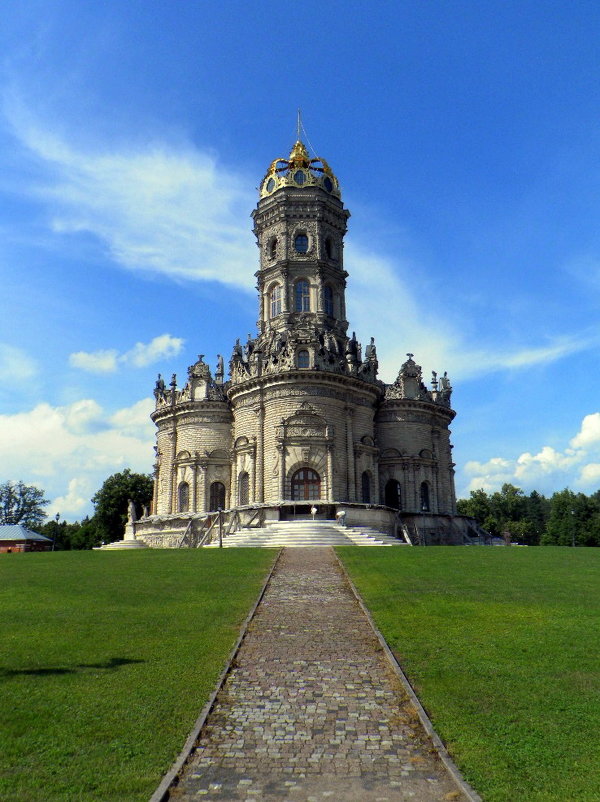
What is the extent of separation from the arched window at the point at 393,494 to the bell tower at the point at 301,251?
12.8 m

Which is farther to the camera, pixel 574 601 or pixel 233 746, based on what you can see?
pixel 574 601

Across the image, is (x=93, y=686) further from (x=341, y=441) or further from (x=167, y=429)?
(x=167, y=429)

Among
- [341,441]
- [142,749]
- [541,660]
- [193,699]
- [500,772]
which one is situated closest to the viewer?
[500,772]

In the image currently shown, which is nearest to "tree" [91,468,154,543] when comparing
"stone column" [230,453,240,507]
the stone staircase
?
"stone column" [230,453,240,507]

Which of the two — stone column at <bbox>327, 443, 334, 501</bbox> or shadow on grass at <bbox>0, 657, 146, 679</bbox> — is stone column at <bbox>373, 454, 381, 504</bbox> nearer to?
stone column at <bbox>327, 443, 334, 501</bbox>

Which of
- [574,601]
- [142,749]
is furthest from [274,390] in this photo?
[142,749]

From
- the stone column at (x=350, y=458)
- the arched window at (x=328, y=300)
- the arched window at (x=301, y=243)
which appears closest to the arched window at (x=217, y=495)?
the stone column at (x=350, y=458)

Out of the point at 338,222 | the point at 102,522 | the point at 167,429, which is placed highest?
the point at 338,222

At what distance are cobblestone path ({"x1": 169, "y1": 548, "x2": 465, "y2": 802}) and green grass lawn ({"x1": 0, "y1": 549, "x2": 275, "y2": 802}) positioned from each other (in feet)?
1.79

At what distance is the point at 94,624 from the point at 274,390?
3806 cm

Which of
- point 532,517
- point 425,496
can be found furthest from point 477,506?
point 425,496

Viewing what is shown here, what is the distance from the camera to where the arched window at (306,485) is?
2024 inches

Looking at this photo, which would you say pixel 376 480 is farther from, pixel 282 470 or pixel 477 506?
pixel 477 506

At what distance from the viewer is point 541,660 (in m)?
12.6
